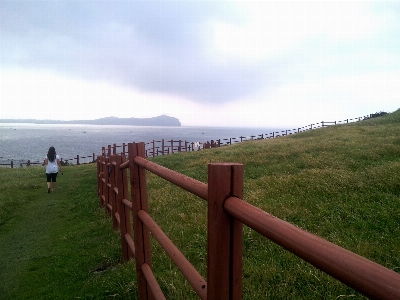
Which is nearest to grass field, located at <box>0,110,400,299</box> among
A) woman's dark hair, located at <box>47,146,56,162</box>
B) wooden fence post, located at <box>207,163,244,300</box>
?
wooden fence post, located at <box>207,163,244,300</box>

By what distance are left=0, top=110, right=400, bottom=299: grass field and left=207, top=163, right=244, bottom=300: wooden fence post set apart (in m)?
2.12

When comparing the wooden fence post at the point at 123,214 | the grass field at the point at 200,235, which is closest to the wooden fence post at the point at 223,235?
the grass field at the point at 200,235

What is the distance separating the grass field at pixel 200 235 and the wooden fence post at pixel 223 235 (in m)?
2.12

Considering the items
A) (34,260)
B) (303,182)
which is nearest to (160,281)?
(34,260)

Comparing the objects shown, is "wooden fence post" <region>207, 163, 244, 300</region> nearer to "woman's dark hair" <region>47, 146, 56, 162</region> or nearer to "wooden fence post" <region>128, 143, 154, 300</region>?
"wooden fence post" <region>128, 143, 154, 300</region>

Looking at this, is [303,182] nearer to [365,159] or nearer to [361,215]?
[361,215]

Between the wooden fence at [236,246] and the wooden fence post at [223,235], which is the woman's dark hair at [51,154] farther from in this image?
the wooden fence post at [223,235]

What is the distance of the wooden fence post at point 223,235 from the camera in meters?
1.56

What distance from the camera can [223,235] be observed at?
1592mm

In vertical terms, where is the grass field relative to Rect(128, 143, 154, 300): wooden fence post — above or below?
below

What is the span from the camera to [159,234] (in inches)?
109

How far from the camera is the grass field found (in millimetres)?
4059

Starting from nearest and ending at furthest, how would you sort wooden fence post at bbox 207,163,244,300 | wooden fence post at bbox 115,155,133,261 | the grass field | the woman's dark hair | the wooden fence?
the wooden fence, wooden fence post at bbox 207,163,244,300, the grass field, wooden fence post at bbox 115,155,133,261, the woman's dark hair

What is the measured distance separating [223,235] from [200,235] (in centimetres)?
423
